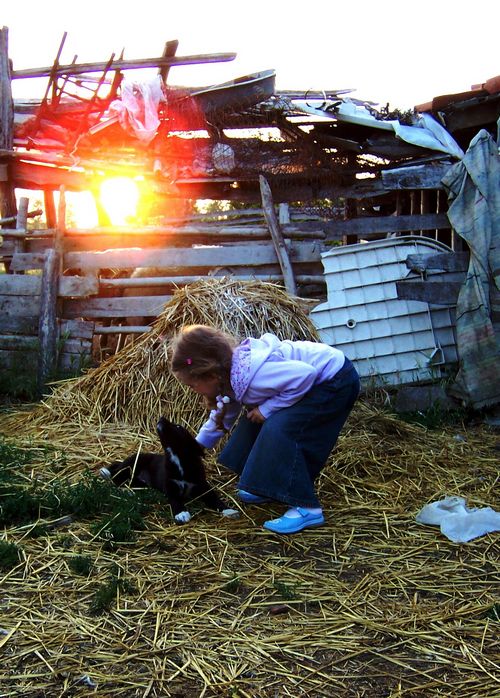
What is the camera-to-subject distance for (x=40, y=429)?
6340 millimetres

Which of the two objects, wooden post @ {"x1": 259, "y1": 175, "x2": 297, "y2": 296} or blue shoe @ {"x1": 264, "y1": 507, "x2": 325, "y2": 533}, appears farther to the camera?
wooden post @ {"x1": 259, "y1": 175, "x2": 297, "y2": 296}

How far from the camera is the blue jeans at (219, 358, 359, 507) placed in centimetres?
412

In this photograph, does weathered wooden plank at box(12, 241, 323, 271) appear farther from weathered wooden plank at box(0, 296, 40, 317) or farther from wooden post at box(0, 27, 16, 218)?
wooden post at box(0, 27, 16, 218)

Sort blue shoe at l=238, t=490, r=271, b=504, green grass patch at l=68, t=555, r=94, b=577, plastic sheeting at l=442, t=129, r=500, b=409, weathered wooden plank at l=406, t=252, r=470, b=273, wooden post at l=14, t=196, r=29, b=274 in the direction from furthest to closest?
1. wooden post at l=14, t=196, r=29, b=274
2. weathered wooden plank at l=406, t=252, r=470, b=273
3. plastic sheeting at l=442, t=129, r=500, b=409
4. blue shoe at l=238, t=490, r=271, b=504
5. green grass patch at l=68, t=555, r=94, b=577

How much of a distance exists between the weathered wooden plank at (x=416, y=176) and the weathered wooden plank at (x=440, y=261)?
1.27 meters

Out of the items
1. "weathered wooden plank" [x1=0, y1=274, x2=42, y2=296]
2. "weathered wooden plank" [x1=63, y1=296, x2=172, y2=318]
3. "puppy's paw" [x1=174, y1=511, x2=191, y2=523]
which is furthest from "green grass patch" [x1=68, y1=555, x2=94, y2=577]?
"weathered wooden plank" [x1=0, y1=274, x2=42, y2=296]

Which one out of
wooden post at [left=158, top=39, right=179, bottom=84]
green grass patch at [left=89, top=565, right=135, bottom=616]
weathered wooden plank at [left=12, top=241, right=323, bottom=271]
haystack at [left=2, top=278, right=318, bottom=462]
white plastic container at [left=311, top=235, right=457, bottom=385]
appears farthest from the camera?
wooden post at [left=158, top=39, right=179, bottom=84]

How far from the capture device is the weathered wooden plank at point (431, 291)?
22.2ft

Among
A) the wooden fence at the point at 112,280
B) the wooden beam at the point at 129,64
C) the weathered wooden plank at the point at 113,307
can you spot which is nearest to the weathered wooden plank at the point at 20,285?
the wooden fence at the point at 112,280

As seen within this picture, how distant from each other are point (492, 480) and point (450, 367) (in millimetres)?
2287

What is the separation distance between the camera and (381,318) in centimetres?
737

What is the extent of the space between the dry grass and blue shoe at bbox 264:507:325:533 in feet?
0.17

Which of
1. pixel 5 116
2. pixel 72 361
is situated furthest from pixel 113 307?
pixel 5 116

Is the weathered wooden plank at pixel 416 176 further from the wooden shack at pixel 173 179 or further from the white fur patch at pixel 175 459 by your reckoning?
the white fur patch at pixel 175 459
